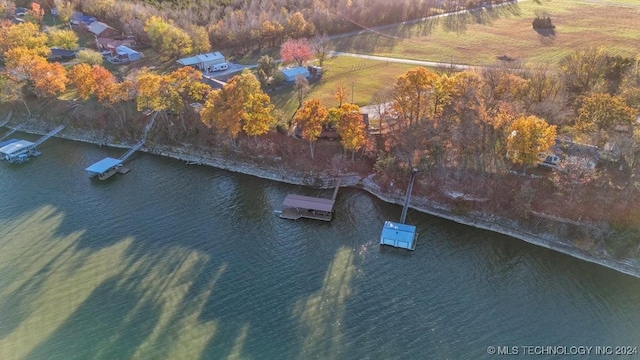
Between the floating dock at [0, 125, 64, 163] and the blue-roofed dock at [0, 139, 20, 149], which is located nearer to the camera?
the floating dock at [0, 125, 64, 163]

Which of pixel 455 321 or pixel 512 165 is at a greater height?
pixel 512 165

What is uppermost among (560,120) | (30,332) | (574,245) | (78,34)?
(78,34)

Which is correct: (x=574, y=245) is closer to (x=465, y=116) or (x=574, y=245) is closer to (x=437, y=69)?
(x=465, y=116)

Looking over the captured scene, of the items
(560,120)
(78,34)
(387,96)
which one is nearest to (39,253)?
(387,96)

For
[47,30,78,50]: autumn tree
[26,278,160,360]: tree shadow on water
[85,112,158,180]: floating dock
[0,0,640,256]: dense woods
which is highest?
[47,30,78,50]: autumn tree

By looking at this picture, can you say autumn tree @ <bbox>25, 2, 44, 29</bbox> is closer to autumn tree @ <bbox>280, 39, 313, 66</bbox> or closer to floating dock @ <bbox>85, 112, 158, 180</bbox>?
floating dock @ <bbox>85, 112, 158, 180</bbox>

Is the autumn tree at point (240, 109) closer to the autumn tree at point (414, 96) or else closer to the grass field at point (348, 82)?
the grass field at point (348, 82)

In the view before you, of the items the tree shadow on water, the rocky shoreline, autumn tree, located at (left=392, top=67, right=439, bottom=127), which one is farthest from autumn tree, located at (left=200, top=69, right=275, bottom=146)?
the tree shadow on water

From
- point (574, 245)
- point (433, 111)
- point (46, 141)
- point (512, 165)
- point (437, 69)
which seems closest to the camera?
point (574, 245)
